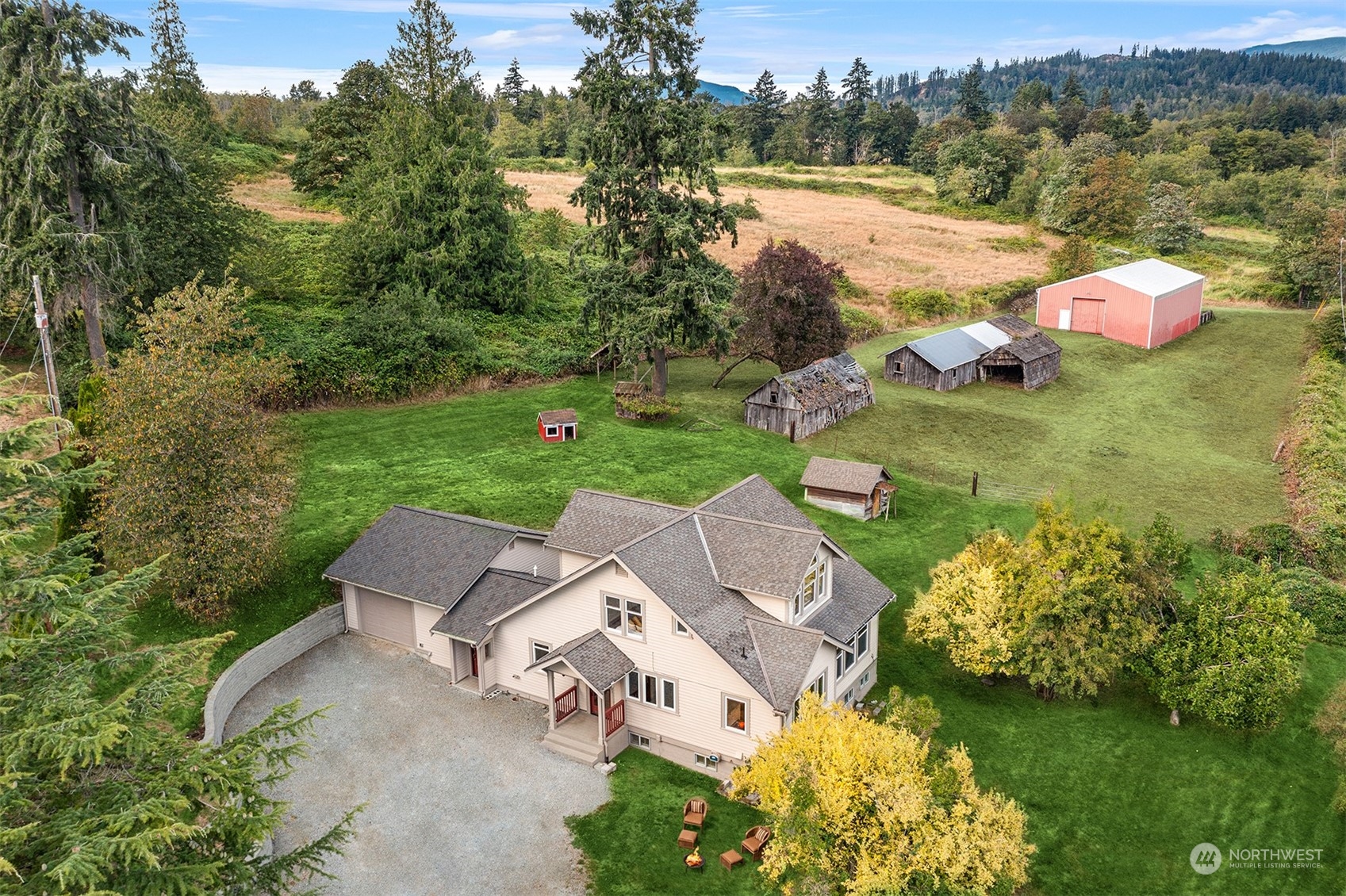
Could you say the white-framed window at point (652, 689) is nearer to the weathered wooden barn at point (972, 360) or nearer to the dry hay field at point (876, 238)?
the weathered wooden barn at point (972, 360)

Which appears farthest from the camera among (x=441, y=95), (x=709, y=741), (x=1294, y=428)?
(x=441, y=95)

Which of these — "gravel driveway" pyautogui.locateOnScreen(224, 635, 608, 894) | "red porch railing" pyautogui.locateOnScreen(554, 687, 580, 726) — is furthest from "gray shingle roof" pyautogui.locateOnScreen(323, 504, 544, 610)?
"red porch railing" pyautogui.locateOnScreen(554, 687, 580, 726)

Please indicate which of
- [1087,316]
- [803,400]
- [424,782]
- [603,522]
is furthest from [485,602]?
[1087,316]

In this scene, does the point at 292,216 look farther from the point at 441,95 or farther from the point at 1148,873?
the point at 1148,873

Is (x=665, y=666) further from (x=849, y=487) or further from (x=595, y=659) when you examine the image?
(x=849, y=487)

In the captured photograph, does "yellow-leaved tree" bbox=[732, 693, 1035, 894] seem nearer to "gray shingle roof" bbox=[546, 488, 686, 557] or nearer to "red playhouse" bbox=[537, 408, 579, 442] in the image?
"gray shingle roof" bbox=[546, 488, 686, 557]

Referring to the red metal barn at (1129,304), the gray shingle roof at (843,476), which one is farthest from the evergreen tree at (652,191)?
the red metal barn at (1129,304)

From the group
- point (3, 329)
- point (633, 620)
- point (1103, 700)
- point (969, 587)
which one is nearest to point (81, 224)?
point (3, 329)
